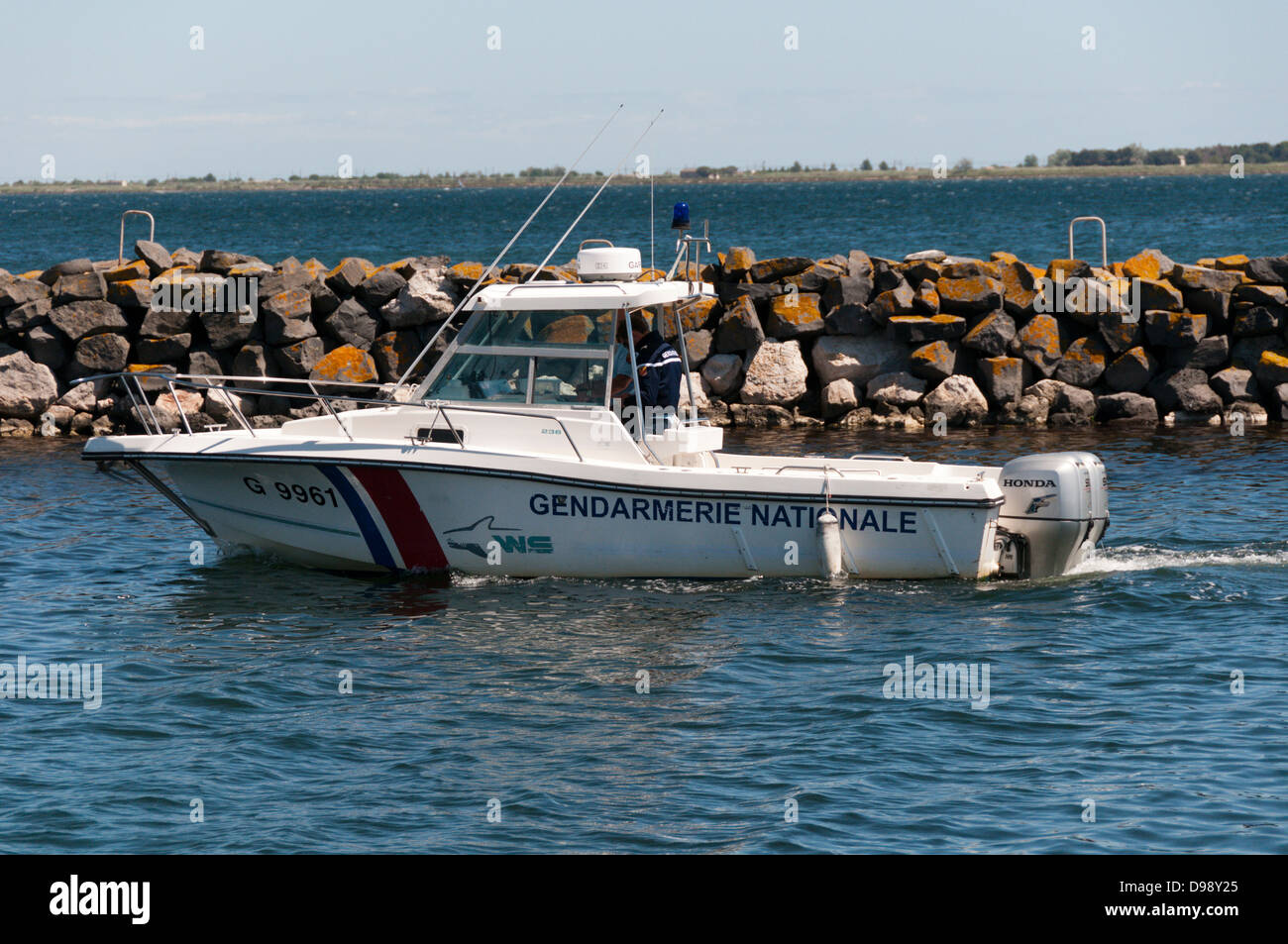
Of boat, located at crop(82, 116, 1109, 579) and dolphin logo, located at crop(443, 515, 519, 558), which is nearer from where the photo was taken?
boat, located at crop(82, 116, 1109, 579)

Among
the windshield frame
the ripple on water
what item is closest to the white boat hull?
the ripple on water

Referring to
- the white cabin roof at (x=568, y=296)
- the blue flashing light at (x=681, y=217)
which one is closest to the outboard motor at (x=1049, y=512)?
the white cabin roof at (x=568, y=296)

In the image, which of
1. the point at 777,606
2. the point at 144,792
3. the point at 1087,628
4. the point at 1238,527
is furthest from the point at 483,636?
the point at 1238,527

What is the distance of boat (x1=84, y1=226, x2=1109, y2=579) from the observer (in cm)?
1122

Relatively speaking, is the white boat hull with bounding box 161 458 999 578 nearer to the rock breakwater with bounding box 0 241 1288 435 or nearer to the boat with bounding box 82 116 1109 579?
the boat with bounding box 82 116 1109 579

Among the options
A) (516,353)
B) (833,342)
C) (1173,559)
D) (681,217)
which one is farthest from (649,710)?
(833,342)

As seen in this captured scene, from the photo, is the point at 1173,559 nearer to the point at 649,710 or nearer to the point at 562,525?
the point at 562,525

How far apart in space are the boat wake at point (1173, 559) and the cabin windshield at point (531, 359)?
4067 mm

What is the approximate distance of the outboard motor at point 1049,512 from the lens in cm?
1116

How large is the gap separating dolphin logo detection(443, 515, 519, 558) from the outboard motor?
12.4ft

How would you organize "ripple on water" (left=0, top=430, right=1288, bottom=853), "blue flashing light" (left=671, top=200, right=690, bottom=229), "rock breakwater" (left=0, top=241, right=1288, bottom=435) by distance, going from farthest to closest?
"rock breakwater" (left=0, top=241, right=1288, bottom=435), "blue flashing light" (left=671, top=200, right=690, bottom=229), "ripple on water" (left=0, top=430, right=1288, bottom=853)

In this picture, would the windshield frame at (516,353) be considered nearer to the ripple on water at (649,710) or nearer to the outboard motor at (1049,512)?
the ripple on water at (649,710)
